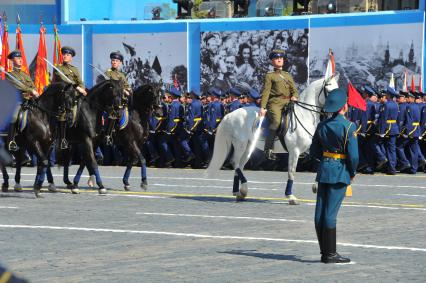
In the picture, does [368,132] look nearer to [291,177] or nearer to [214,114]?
[214,114]

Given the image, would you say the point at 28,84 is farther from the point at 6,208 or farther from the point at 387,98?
the point at 387,98

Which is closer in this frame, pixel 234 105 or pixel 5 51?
pixel 234 105

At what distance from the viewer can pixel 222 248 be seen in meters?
11.2

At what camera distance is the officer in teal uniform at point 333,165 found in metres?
10.3

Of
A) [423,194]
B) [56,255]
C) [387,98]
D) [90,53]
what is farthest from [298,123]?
[90,53]

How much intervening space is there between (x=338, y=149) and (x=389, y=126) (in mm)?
14960

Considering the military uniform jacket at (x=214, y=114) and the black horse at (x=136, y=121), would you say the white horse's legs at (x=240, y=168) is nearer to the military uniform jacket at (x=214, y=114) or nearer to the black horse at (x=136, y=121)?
the black horse at (x=136, y=121)

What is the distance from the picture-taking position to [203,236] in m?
12.3

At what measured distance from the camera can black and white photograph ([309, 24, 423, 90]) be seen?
27.1m

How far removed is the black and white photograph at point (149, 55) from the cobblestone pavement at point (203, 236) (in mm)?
11691

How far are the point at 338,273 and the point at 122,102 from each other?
33.9 feet

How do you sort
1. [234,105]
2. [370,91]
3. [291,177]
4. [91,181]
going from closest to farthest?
1. [291,177]
2. [91,181]
3. [370,91]
4. [234,105]

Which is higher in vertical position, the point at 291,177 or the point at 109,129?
the point at 109,129

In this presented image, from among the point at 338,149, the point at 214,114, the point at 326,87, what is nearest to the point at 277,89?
the point at 326,87
